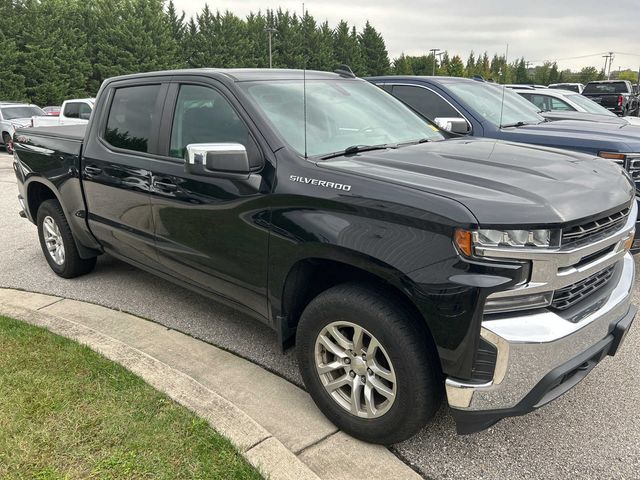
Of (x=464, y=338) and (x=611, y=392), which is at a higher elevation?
(x=464, y=338)

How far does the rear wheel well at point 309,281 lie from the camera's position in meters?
2.68

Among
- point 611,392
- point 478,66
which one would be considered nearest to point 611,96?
point 611,392

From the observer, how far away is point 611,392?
10.3 feet

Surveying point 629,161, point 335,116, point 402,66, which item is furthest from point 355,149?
point 402,66

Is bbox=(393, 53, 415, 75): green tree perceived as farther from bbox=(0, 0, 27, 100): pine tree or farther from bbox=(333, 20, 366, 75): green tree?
bbox=(0, 0, 27, 100): pine tree

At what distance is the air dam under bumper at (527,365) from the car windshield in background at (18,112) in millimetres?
19409

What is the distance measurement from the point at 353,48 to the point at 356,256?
2481 inches

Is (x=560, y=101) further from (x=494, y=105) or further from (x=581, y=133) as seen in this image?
(x=581, y=133)

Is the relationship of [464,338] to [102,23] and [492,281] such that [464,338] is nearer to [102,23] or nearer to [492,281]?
[492,281]

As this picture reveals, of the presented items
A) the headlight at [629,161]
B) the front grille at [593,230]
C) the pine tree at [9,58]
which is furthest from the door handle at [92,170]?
the pine tree at [9,58]

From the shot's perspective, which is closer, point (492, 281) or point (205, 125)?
point (492, 281)

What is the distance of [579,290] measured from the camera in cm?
240

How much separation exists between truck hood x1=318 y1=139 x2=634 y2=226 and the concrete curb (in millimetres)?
1287

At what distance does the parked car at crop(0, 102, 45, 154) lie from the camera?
17.3 meters
